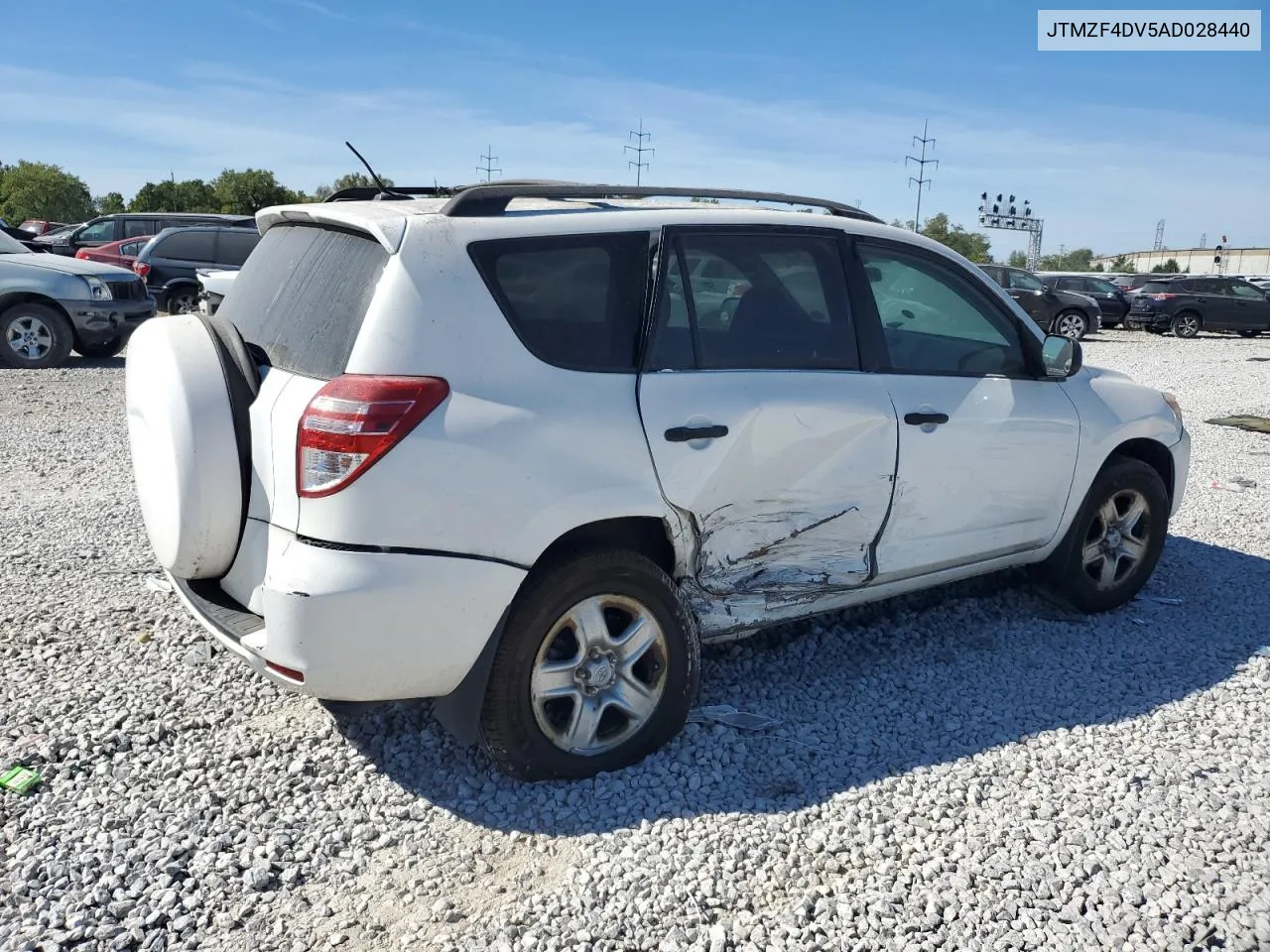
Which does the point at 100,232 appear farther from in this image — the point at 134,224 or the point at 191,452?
the point at 191,452

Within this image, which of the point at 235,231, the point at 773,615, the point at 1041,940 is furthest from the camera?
the point at 235,231

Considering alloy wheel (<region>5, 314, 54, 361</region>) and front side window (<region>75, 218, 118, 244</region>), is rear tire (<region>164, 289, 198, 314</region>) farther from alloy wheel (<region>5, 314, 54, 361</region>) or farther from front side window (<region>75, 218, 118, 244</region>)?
front side window (<region>75, 218, 118, 244</region>)

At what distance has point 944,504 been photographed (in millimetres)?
4234

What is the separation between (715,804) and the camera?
333cm

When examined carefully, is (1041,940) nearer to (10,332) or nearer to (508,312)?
(508,312)

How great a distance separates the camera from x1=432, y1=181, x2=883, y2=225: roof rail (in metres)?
3.35

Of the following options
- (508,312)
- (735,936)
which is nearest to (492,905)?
(735,936)

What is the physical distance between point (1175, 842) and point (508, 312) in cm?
251

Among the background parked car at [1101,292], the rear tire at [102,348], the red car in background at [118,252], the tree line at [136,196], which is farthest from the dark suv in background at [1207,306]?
the tree line at [136,196]

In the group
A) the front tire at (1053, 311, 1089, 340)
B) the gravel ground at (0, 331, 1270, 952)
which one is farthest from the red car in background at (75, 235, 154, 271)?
the front tire at (1053, 311, 1089, 340)

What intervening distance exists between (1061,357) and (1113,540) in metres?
0.99

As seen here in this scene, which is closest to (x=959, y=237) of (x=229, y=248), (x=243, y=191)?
(x=243, y=191)

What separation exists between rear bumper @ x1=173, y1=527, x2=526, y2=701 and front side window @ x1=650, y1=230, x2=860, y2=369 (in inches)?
39.3

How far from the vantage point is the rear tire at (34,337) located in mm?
12180
